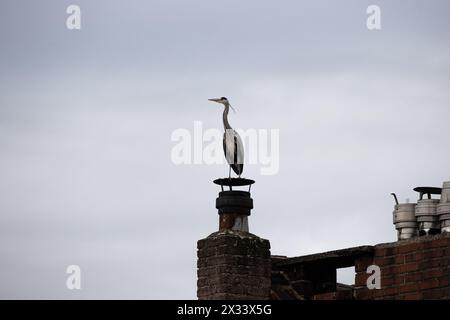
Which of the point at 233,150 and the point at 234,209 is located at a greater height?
the point at 233,150

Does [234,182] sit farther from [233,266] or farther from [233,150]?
[233,266]

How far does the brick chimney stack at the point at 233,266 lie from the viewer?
45.4 metres

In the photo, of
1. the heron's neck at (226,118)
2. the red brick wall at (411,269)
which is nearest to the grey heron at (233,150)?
the heron's neck at (226,118)

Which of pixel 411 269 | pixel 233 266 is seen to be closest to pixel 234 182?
pixel 233 266

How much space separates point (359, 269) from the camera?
46.4 meters

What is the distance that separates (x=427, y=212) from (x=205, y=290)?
416 cm

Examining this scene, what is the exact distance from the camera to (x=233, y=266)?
45.6 metres

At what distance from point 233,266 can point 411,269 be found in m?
3.13

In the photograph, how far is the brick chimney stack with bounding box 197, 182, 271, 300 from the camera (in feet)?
149

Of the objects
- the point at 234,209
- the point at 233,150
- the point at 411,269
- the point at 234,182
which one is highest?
the point at 233,150

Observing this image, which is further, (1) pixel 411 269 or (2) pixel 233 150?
(2) pixel 233 150

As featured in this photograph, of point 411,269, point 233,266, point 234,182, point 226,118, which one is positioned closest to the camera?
point 411,269
